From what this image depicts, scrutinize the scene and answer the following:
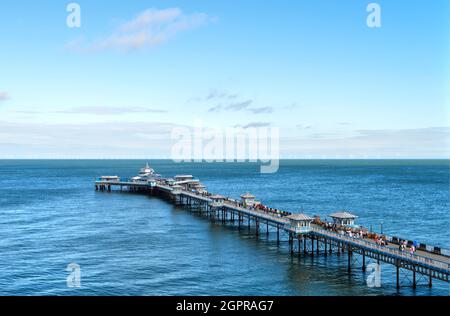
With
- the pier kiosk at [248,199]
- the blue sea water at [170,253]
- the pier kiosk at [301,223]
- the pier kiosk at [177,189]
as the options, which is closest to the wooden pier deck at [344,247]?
the pier kiosk at [301,223]

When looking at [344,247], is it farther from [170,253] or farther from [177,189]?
[177,189]

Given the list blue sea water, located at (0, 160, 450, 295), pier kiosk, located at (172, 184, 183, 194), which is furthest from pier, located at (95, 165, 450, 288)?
pier kiosk, located at (172, 184, 183, 194)

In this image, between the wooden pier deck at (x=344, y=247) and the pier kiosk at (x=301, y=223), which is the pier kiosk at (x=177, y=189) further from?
the pier kiosk at (x=301, y=223)

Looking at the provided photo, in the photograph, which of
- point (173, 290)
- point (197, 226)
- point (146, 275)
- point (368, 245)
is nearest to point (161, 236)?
point (197, 226)

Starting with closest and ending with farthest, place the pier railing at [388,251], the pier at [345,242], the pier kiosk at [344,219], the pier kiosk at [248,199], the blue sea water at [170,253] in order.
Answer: the pier railing at [388,251] < the pier at [345,242] < the blue sea water at [170,253] < the pier kiosk at [344,219] < the pier kiosk at [248,199]

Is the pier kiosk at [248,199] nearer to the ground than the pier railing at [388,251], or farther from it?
farther from it

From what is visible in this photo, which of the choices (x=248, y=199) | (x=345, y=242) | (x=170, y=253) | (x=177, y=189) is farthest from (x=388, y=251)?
(x=177, y=189)

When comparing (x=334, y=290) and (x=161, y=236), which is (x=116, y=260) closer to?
(x=161, y=236)

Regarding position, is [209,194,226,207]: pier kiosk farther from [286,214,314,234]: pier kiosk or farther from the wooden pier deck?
[286,214,314,234]: pier kiosk
